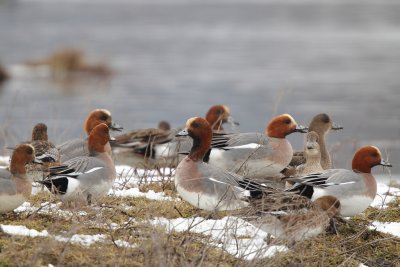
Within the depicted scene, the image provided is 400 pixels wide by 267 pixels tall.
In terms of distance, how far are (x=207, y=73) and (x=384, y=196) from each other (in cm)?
3496

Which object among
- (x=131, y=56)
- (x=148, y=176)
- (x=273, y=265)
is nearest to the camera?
(x=273, y=265)

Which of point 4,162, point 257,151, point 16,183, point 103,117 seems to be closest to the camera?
point 16,183

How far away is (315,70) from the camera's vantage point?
4516 centimetres

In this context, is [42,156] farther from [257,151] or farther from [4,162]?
[4,162]

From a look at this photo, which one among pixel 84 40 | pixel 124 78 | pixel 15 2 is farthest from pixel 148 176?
pixel 15 2

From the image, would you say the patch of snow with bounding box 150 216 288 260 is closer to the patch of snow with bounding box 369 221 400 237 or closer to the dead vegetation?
the dead vegetation

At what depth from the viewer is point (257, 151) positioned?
365 inches

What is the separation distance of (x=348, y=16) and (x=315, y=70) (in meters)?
45.6

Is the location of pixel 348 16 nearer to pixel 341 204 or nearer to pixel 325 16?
pixel 325 16

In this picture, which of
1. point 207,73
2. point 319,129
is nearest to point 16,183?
point 319,129

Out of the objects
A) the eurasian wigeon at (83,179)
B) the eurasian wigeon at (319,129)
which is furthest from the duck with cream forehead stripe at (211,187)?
the eurasian wigeon at (319,129)

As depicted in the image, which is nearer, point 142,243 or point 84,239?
point 142,243

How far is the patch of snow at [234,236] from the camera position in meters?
6.30

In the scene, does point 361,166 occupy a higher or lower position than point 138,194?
higher
